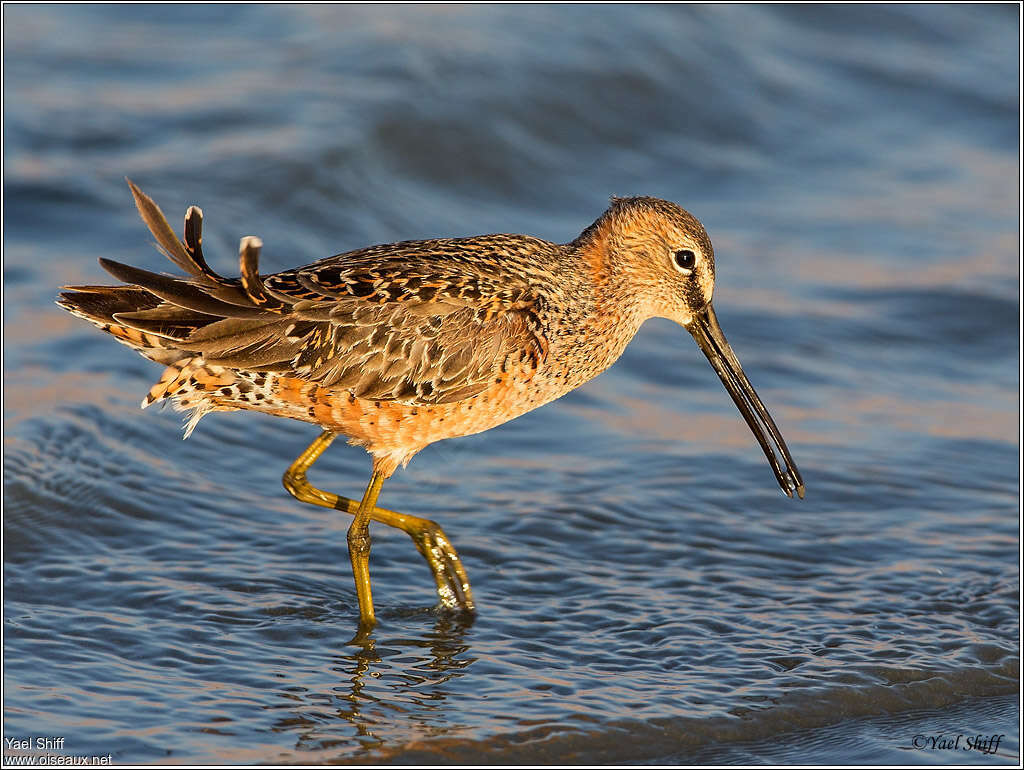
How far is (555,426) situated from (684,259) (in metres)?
1.92

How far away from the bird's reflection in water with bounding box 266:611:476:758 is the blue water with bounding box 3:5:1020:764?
0.02m

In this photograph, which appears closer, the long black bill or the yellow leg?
the yellow leg

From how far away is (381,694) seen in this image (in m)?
5.09

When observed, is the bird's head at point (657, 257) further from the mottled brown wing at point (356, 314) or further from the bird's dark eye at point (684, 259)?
the mottled brown wing at point (356, 314)

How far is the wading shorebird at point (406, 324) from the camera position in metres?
5.18

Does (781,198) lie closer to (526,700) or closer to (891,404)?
(891,404)

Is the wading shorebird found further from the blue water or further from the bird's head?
the blue water

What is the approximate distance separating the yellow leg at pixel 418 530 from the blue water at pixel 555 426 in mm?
112

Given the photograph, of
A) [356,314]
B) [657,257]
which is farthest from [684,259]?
[356,314]

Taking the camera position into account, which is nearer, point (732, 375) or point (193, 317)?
point (193, 317)

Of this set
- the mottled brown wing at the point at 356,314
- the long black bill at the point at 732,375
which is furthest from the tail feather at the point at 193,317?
the long black bill at the point at 732,375

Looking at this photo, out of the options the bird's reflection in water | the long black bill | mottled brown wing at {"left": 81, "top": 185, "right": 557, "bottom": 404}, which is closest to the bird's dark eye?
the long black bill

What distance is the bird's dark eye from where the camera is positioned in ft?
18.8

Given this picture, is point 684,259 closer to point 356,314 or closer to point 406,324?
point 406,324
